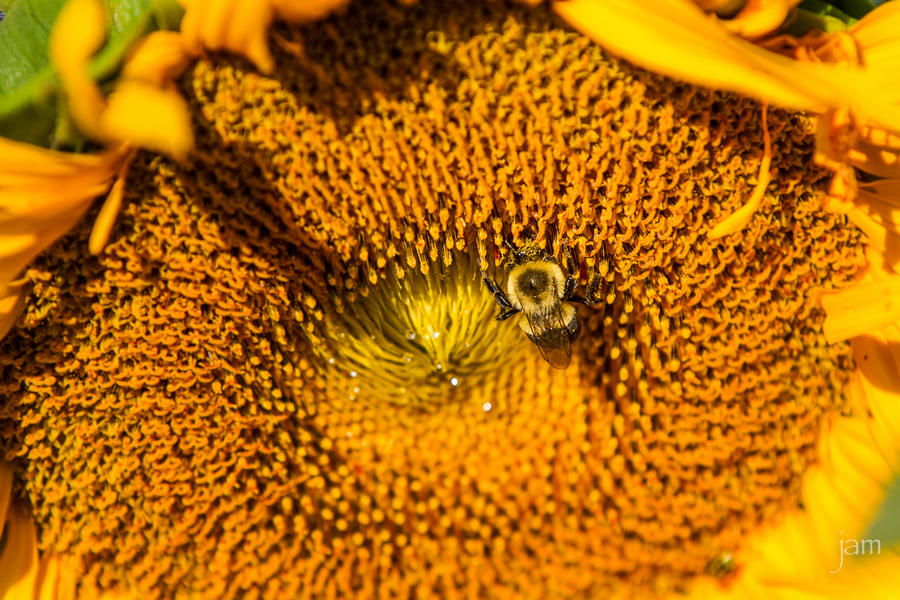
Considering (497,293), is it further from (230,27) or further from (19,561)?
(19,561)

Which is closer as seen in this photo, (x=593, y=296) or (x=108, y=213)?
(x=108, y=213)

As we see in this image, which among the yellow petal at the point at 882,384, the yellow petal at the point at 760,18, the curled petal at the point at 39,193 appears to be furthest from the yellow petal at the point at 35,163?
the yellow petal at the point at 882,384

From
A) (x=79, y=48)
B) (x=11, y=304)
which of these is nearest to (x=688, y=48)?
(x=79, y=48)

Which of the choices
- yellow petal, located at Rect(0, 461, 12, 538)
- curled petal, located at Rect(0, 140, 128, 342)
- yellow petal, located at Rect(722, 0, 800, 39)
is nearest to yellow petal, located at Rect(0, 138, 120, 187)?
curled petal, located at Rect(0, 140, 128, 342)

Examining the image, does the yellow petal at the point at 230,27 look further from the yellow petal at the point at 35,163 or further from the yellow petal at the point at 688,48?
the yellow petal at the point at 688,48

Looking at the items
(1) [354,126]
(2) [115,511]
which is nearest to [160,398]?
(2) [115,511]

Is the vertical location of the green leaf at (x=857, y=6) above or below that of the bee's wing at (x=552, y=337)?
above

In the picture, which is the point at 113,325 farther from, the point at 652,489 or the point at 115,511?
the point at 652,489
